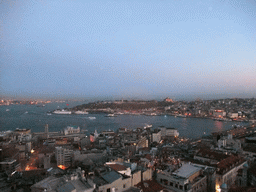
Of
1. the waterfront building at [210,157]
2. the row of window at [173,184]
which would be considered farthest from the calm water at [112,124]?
the row of window at [173,184]

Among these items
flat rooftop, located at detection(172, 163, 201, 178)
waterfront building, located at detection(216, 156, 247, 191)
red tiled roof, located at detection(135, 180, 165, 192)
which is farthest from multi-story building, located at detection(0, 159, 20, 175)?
waterfront building, located at detection(216, 156, 247, 191)

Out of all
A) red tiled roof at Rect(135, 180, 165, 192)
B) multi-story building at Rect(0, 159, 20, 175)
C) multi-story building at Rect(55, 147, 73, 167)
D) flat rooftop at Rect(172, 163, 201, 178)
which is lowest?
multi-story building at Rect(55, 147, 73, 167)

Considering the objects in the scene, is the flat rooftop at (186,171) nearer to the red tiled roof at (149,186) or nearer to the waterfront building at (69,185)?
the red tiled roof at (149,186)

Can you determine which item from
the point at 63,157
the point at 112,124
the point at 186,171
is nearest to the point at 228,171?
the point at 186,171

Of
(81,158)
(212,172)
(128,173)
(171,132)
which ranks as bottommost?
(171,132)

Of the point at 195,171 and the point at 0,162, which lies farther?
the point at 0,162

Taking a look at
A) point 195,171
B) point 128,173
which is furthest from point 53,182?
point 195,171

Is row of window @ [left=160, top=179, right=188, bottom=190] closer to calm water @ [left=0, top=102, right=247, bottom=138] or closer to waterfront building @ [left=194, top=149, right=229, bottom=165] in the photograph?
waterfront building @ [left=194, top=149, right=229, bottom=165]

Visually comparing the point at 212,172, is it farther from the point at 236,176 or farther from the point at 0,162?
the point at 0,162
